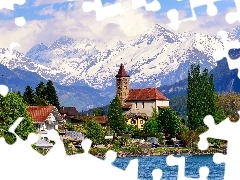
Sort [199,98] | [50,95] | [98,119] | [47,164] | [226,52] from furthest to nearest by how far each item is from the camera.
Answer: [98,119], [50,95], [199,98], [47,164], [226,52]

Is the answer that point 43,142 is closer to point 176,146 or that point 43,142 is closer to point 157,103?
point 176,146

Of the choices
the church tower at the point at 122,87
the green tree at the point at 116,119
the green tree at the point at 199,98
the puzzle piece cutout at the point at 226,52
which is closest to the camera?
the puzzle piece cutout at the point at 226,52

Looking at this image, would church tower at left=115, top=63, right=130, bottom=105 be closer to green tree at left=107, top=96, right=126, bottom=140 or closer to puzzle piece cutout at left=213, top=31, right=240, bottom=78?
green tree at left=107, top=96, right=126, bottom=140

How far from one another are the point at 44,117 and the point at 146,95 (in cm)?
2184

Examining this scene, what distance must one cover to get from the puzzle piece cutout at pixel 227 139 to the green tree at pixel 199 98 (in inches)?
1242

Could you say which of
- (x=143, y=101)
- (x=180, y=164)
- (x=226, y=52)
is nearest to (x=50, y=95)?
(x=143, y=101)

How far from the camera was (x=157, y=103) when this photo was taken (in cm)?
5250

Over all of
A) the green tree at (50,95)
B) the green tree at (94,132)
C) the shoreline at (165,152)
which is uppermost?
the green tree at (50,95)

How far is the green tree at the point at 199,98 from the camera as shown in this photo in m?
37.0

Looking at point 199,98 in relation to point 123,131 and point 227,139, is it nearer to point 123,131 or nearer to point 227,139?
point 123,131

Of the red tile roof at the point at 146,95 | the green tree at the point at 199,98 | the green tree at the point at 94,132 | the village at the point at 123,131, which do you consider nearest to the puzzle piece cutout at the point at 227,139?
the village at the point at 123,131

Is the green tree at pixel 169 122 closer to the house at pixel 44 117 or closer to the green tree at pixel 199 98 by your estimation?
the green tree at pixel 199 98

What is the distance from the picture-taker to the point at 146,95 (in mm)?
53750

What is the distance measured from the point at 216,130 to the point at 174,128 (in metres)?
33.8
